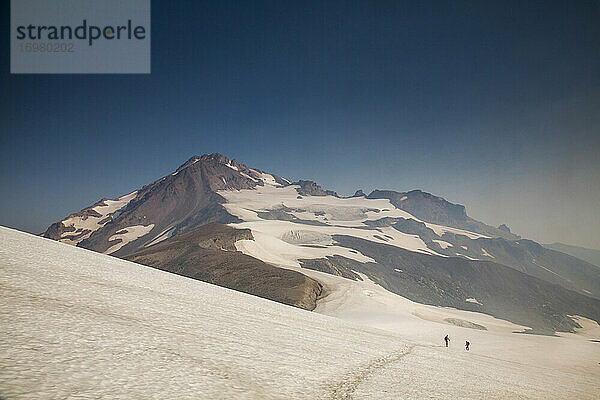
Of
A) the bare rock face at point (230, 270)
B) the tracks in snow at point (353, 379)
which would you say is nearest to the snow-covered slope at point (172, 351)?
the tracks in snow at point (353, 379)

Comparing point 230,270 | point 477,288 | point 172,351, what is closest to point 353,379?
point 172,351

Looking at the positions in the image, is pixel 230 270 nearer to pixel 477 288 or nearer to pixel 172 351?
pixel 172 351

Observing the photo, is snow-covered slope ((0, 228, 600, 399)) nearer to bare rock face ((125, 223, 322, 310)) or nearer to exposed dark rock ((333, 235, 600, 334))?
bare rock face ((125, 223, 322, 310))

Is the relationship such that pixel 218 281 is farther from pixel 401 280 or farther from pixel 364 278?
pixel 401 280

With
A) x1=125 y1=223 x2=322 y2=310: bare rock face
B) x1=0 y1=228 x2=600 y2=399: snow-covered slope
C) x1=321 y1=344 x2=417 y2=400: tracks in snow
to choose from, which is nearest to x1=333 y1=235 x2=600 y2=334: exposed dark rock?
x1=125 y1=223 x2=322 y2=310: bare rock face

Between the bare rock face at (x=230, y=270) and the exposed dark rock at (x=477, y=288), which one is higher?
the bare rock face at (x=230, y=270)

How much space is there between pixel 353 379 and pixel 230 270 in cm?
6336

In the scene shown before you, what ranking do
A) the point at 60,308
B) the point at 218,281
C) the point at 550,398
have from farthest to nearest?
the point at 218,281 → the point at 550,398 → the point at 60,308

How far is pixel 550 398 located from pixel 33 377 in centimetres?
2019

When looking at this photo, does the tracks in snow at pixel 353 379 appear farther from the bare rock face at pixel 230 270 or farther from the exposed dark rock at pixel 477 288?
the exposed dark rock at pixel 477 288

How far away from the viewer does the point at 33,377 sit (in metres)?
6.36

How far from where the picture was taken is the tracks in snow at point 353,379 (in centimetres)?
944

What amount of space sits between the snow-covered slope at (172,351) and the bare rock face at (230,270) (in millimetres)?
36644

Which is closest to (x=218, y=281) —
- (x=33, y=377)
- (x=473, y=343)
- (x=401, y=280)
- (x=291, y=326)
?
(x=473, y=343)
